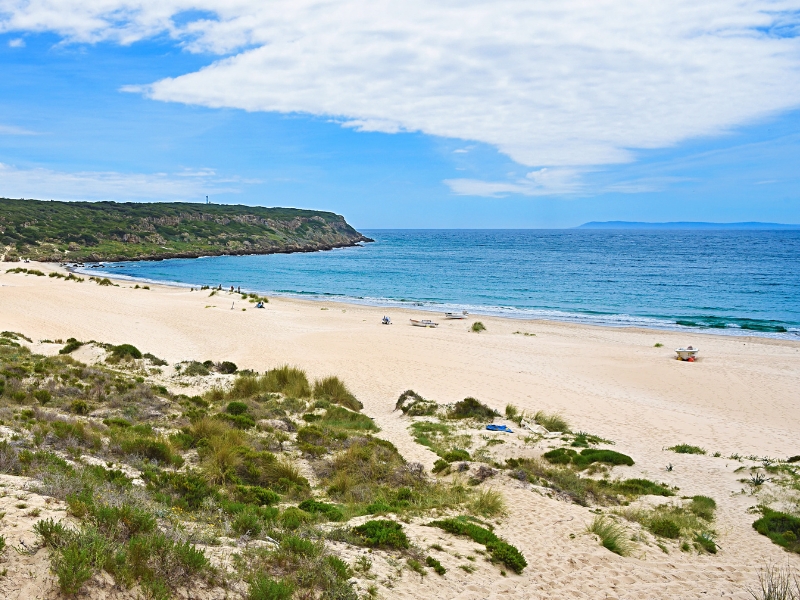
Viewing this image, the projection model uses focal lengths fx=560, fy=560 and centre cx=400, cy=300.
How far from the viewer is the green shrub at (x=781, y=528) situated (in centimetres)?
877

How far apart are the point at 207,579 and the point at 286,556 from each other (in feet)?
3.07

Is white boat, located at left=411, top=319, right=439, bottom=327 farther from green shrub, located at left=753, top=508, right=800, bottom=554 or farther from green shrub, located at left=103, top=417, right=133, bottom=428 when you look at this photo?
green shrub, located at left=753, top=508, right=800, bottom=554

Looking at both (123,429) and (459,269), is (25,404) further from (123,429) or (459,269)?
(459,269)

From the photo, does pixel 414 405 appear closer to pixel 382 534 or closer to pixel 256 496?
pixel 256 496

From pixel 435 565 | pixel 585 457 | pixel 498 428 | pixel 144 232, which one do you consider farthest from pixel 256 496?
pixel 144 232

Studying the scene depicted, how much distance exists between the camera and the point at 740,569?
795cm

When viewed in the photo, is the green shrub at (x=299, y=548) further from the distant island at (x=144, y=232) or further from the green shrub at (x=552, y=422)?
the distant island at (x=144, y=232)

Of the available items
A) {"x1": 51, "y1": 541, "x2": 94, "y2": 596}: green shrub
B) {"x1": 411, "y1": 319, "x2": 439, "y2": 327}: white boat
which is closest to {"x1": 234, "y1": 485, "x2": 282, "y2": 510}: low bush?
{"x1": 51, "y1": 541, "x2": 94, "y2": 596}: green shrub

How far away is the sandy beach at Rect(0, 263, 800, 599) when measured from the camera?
766 centimetres

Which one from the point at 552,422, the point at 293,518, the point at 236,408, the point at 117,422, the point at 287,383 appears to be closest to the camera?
the point at 293,518

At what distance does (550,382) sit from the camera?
21906mm

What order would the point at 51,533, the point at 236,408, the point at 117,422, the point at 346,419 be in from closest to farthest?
1. the point at 51,533
2. the point at 117,422
3. the point at 236,408
4. the point at 346,419

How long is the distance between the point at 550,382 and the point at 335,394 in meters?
9.10

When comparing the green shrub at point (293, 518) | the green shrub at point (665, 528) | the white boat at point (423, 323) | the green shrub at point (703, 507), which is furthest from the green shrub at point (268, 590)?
the white boat at point (423, 323)
